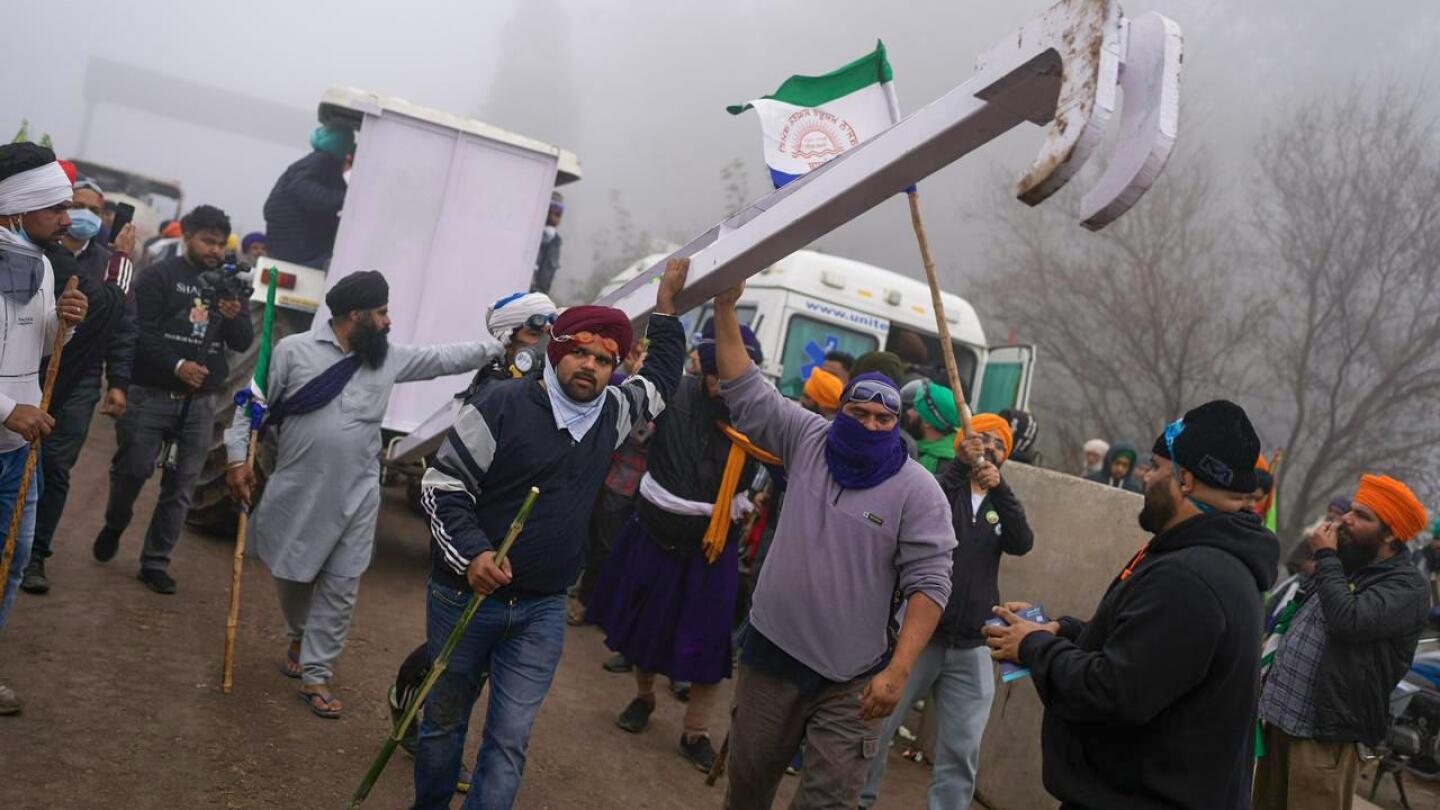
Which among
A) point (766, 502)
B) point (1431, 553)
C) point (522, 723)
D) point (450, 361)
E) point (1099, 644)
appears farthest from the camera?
point (1431, 553)

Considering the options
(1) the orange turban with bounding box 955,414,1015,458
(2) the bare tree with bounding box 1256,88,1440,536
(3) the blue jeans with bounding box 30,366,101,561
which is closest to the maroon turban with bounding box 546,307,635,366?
(1) the orange turban with bounding box 955,414,1015,458

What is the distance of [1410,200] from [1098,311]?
14.9ft

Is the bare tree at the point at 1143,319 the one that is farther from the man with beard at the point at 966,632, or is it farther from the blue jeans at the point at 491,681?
the blue jeans at the point at 491,681

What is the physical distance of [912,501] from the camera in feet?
13.5

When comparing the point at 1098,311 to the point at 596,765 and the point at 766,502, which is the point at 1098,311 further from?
the point at 596,765

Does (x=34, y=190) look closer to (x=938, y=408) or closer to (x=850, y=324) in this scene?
(x=938, y=408)

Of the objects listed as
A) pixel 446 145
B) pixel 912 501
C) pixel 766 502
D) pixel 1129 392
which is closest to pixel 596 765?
pixel 766 502

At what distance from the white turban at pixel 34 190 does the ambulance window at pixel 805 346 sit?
20.7 feet

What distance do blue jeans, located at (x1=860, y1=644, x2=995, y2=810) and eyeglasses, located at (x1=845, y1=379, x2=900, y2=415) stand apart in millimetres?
1615

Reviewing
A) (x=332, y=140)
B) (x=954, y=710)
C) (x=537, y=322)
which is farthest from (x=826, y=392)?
(x=332, y=140)

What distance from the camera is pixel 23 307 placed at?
4445mm

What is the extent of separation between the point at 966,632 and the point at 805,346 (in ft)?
17.0

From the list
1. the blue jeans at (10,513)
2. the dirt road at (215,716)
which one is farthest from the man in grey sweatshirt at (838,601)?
the blue jeans at (10,513)

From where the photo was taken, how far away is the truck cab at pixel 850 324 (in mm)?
10180
